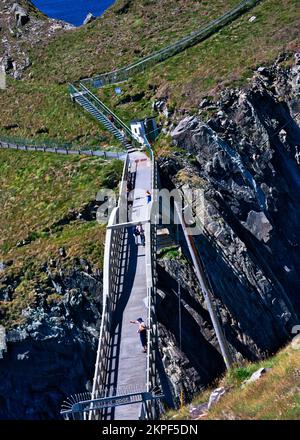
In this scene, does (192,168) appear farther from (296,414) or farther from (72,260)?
(296,414)

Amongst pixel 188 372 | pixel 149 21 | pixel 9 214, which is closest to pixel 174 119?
pixel 9 214

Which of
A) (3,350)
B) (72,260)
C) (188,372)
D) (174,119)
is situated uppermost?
(174,119)

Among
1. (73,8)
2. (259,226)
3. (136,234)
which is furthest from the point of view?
(73,8)

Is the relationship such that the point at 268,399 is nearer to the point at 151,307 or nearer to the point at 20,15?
the point at 151,307

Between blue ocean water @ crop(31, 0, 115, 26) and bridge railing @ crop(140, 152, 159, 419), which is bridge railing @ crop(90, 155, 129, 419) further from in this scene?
blue ocean water @ crop(31, 0, 115, 26)

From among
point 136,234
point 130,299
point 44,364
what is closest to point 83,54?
point 136,234

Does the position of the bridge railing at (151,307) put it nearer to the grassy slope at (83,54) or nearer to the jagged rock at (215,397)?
the jagged rock at (215,397)
